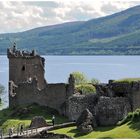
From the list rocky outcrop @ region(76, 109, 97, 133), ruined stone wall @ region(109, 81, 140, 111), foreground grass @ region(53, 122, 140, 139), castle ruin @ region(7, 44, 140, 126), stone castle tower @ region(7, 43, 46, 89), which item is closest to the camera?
foreground grass @ region(53, 122, 140, 139)

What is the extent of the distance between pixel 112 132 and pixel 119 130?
535 mm

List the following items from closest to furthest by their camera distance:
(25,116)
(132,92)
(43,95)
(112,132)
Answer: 1. (112,132)
2. (132,92)
3. (25,116)
4. (43,95)

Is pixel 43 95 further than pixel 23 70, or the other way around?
pixel 23 70

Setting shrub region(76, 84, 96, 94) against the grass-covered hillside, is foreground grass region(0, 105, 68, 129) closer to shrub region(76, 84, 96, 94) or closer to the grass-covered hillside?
shrub region(76, 84, 96, 94)

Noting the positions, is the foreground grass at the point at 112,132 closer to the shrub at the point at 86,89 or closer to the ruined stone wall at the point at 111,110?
the ruined stone wall at the point at 111,110

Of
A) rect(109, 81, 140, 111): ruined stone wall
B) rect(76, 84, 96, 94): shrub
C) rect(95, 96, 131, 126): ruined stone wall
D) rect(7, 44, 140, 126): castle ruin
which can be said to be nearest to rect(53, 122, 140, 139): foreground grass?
rect(95, 96, 131, 126): ruined stone wall

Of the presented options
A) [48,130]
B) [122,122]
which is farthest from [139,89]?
[48,130]

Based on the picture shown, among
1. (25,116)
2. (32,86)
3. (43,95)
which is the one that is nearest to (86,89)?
(43,95)

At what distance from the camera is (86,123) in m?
50.0

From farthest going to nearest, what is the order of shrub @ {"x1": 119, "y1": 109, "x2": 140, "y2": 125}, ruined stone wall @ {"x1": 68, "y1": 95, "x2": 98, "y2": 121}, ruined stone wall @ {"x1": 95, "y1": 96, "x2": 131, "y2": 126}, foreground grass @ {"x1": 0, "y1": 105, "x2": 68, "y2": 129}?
1. foreground grass @ {"x1": 0, "y1": 105, "x2": 68, "y2": 129}
2. ruined stone wall @ {"x1": 68, "y1": 95, "x2": 98, "y2": 121}
3. ruined stone wall @ {"x1": 95, "y1": 96, "x2": 131, "y2": 126}
4. shrub @ {"x1": 119, "y1": 109, "x2": 140, "y2": 125}

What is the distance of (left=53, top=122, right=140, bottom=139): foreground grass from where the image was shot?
44.0m

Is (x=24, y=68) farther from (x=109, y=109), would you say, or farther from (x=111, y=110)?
(x=111, y=110)

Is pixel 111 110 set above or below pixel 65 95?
below

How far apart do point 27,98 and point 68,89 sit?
295 inches
